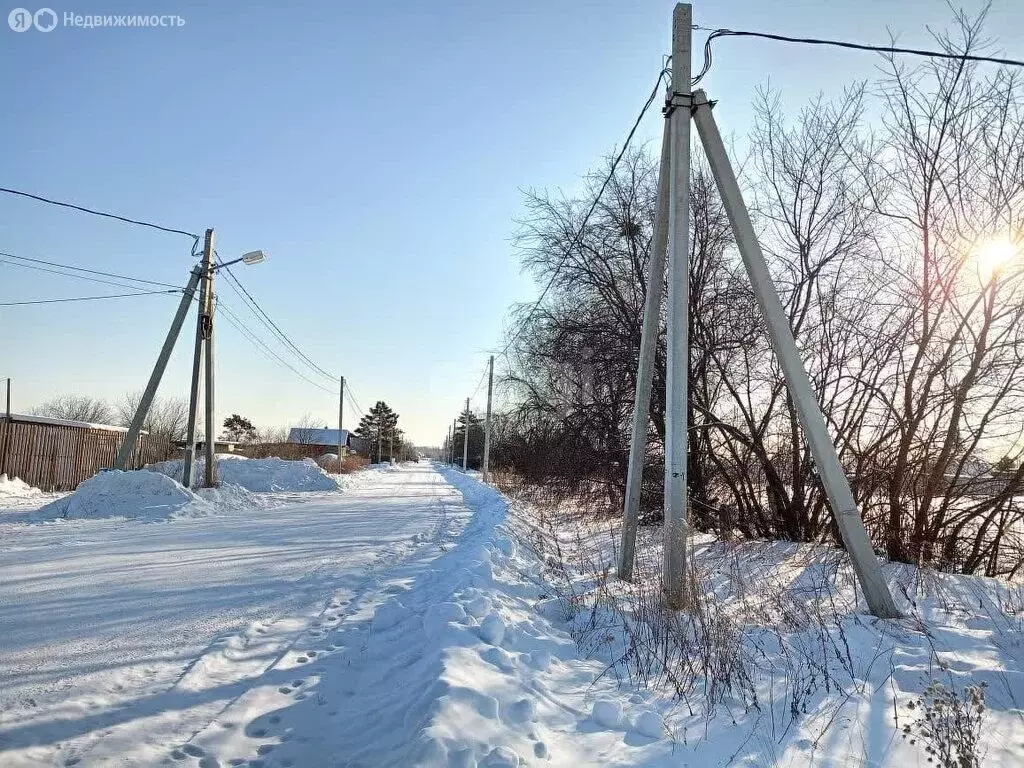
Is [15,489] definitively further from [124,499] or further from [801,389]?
[801,389]

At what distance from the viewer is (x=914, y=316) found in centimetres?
890

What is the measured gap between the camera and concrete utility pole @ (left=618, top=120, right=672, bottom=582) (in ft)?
22.3

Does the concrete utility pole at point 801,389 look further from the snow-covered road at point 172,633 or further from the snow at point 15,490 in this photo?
the snow at point 15,490

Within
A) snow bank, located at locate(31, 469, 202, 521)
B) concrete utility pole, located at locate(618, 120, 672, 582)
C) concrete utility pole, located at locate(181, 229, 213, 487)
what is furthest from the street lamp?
concrete utility pole, located at locate(618, 120, 672, 582)

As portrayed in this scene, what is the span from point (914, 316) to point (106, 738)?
1026 centimetres

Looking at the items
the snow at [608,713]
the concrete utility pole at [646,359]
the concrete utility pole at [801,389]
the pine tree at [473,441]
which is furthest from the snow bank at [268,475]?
the pine tree at [473,441]

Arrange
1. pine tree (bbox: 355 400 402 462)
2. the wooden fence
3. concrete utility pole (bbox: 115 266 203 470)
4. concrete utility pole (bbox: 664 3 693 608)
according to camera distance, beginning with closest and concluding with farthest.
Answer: concrete utility pole (bbox: 664 3 693 608)
concrete utility pole (bbox: 115 266 203 470)
the wooden fence
pine tree (bbox: 355 400 402 462)

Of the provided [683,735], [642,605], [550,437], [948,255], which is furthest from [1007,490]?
[550,437]

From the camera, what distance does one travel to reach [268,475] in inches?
882

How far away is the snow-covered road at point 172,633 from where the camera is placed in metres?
2.71

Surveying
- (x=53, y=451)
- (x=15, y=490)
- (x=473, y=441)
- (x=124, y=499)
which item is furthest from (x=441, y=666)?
(x=473, y=441)

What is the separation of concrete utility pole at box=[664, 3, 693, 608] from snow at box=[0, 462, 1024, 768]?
0.63 metres

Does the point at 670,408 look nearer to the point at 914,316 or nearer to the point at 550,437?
the point at 914,316

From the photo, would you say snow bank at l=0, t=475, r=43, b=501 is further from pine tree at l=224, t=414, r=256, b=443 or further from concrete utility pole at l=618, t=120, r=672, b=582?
pine tree at l=224, t=414, r=256, b=443
